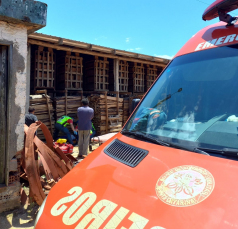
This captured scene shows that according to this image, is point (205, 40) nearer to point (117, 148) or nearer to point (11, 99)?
point (117, 148)

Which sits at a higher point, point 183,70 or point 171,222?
point 183,70

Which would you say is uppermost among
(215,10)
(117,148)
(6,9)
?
(6,9)

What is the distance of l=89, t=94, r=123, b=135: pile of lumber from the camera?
33.9 ft

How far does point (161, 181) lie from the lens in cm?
147

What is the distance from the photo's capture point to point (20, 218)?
11.8ft

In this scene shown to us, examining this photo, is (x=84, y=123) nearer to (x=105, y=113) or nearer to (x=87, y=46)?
(x=105, y=113)

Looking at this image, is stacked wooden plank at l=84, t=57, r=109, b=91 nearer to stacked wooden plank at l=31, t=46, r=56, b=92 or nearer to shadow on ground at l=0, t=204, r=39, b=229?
stacked wooden plank at l=31, t=46, r=56, b=92

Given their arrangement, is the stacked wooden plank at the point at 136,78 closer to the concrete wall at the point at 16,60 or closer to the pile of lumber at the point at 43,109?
the pile of lumber at the point at 43,109

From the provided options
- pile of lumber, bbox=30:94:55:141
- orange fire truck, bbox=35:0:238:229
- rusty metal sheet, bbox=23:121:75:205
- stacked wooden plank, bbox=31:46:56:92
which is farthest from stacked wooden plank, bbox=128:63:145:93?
orange fire truck, bbox=35:0:238:229

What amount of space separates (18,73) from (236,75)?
3.00 meters

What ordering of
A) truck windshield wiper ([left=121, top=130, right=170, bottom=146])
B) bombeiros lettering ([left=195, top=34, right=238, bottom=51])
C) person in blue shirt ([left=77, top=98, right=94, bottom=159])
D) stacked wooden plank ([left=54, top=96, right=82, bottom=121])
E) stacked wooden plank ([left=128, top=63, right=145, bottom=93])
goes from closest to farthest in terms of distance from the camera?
truck windshield wiper ([left=121, top=130, right=170, bottom=146])
bombeiros lettering ([left=195, top=34, right=238, bottom=51])
person in blue shirt ([left=77, top=98, right=94, bottom=159])
stacked wooden plank ([left=54, top=96, right=82, bottom=121])
stacked wooden plank ([left=128, top=63, right=145, bottom=93])

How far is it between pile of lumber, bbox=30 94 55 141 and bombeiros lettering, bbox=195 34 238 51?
745cm

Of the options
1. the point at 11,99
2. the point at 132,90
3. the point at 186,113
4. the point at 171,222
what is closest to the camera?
the point at 171,222

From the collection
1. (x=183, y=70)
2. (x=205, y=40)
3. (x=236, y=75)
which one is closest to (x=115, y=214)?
(x=236, y=75)
